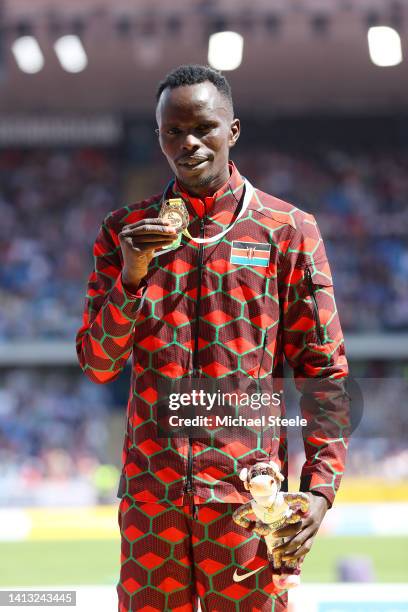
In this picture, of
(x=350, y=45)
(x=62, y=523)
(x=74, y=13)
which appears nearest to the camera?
(x=62, y=523)

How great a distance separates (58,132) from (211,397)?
17.2m

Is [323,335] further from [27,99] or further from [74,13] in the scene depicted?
[27,99]

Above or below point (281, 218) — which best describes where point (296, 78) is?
above

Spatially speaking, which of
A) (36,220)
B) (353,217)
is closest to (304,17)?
(353,217)

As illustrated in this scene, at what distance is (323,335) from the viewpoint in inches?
77.2

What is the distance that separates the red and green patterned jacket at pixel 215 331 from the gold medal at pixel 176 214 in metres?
0.14

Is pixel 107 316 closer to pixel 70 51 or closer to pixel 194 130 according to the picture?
pixel 194 130

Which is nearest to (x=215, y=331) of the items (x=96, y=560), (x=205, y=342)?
(x=205, y=342)

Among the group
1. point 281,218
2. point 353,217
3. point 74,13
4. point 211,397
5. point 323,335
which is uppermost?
point 74,13

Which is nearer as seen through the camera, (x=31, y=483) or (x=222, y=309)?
(x=222, y=309)

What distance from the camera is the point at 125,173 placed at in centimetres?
1889

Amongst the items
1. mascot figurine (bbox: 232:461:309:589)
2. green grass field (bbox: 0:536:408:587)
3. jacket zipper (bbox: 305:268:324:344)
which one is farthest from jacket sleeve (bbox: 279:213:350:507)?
green grass field (bbox: 0:536:408:587)

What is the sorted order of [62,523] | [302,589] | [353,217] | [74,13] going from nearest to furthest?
[302,589], [62,523], [74,13], [353,217]

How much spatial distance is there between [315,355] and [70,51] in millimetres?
13259
